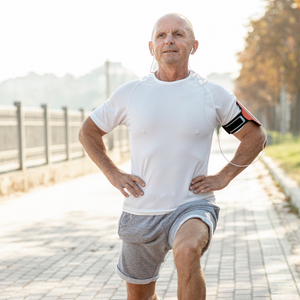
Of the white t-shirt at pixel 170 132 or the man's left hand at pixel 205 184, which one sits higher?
the white t-shirt at pixel 170 132

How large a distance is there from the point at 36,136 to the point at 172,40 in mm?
12667

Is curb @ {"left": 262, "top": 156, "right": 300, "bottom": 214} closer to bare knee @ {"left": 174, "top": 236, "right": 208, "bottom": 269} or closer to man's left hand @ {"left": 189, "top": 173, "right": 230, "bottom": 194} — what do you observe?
man's left hand @ {"left": 189, "top": 173, "right": 230, "bottom": 194}

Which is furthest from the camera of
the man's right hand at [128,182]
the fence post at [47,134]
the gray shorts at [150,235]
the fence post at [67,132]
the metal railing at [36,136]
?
the fence post at [67,132]

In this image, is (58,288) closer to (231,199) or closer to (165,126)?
(165,126)

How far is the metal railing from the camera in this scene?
1336cm

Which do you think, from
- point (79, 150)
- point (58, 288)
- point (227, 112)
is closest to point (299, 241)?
point (58, 288)

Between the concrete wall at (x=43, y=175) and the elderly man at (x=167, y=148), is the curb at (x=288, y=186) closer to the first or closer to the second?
the concrete wall at (x=43, y=175)

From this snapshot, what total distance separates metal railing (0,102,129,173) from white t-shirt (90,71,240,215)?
9.93 meters

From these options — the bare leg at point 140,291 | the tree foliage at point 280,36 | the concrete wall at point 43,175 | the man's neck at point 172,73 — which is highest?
the tree foliage at point 280,36

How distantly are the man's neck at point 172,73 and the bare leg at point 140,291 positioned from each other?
1.37 m

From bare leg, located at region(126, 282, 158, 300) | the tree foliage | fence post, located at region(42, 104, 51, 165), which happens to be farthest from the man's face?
the tree foliage

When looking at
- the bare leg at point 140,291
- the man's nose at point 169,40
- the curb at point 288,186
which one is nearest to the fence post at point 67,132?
the curb at point 288,186

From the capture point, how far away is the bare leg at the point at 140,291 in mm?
3660

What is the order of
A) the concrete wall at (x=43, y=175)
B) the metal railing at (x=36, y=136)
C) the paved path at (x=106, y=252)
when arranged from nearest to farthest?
the paved path at (x=106, y=252)
the concrete wall at (x=43, y=175)
the metal railing at (x=36, y=136)
